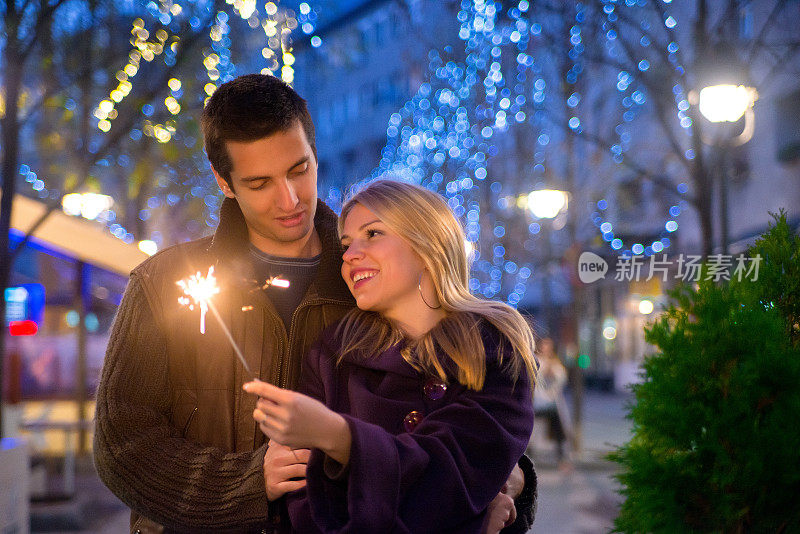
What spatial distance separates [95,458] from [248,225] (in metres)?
0.93

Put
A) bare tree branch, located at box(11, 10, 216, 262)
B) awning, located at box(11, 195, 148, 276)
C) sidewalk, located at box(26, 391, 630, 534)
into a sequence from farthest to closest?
awning, located at box(11, 195, 148, 276) < sidewalk, located at box(26, 391, 630, 534) < bare tree branch, located at box(11, 10, 216, 262)

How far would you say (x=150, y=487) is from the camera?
8.18ft

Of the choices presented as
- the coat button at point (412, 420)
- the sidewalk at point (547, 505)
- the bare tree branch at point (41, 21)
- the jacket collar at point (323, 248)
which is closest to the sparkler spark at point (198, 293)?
the jacket collar at point (323, 248)

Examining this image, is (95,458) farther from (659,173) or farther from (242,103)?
(659,173)

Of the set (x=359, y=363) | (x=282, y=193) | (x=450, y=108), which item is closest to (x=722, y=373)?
(x=359, y=363)

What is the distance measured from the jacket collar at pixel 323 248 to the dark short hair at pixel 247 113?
0.39ft

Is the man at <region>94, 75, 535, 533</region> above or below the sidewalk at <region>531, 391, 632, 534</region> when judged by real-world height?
above

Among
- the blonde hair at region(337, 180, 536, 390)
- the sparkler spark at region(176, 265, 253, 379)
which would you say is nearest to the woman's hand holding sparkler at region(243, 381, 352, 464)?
the blonde hair at region(337, 180, 536, 390)

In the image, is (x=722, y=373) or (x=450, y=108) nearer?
(x=722, y=373)

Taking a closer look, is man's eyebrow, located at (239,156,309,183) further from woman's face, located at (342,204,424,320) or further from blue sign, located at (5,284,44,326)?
blue sign, located at (5,284,44,326)

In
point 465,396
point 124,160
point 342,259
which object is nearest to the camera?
point 465,396

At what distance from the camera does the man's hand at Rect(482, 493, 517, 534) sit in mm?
2461

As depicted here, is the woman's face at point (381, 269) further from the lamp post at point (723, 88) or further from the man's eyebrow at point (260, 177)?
the lamp post at point (723, 88)

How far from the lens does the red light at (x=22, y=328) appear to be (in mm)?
18362
